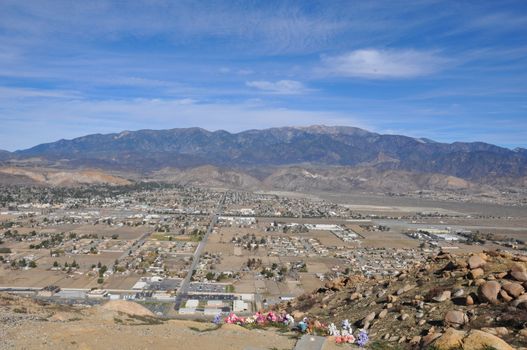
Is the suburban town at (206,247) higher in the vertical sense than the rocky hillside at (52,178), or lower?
lower

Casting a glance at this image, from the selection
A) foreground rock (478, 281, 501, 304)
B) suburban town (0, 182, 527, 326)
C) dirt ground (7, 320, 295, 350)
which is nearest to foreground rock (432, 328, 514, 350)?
foreground rock (478, 281, 501, 304)

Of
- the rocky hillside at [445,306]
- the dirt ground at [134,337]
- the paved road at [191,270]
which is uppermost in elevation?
the rocky hillside at [445,306]

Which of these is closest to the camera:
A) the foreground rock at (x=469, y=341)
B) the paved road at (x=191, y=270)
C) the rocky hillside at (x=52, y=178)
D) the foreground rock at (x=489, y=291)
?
the foreground rock at (x=469, y=341)

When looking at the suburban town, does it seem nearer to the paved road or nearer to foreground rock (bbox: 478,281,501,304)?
the paved road

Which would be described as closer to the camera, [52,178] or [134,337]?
[134,337]

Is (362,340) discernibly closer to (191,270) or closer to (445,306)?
(445,306)

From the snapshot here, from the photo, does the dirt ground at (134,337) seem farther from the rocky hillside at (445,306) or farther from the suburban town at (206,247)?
the suburban town at (206,247)

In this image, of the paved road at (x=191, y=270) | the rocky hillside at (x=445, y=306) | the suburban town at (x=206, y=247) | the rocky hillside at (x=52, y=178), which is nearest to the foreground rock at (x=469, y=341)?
the rocky hillside at (x=445, y=306)

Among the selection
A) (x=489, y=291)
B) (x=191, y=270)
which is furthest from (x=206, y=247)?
(x=489, y=291)

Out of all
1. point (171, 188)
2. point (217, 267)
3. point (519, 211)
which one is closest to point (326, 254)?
point (217, 267)
